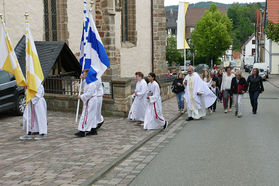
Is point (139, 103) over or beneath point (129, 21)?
beneath

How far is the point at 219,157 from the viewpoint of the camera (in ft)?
25.3

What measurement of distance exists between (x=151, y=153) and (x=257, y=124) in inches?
206

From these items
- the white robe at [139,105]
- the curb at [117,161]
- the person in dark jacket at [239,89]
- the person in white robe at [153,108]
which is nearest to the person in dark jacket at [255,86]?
the person in dark jacket at [239,89]

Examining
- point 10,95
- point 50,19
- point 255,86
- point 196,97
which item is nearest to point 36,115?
point 10,95

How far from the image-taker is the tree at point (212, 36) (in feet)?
210

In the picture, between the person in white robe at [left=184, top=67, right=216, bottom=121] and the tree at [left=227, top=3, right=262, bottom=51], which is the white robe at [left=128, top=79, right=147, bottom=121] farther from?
the tree at [left=227, top=3, right=262, bottom=51]

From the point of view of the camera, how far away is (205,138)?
10.0m

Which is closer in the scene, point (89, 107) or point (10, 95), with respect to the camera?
point (89, 107)

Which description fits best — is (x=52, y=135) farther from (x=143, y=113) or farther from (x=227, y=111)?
(x=227, y=111)

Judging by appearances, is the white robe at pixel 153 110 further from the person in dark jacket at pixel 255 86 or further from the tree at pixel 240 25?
the tree at pixel 240 25

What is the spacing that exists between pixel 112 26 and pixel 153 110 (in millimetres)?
9580

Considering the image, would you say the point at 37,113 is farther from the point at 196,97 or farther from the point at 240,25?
the point at 240,25

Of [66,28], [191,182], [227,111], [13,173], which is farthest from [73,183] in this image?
[66,28]

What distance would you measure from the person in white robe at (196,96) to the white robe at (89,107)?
4755 millimetres
